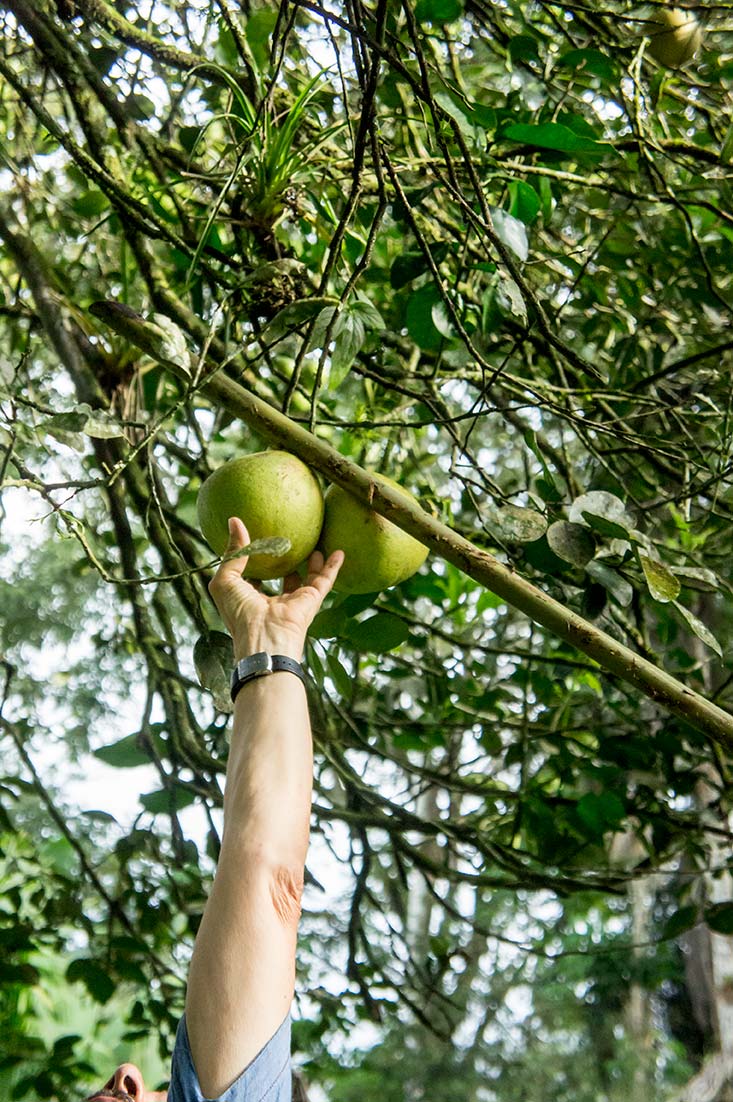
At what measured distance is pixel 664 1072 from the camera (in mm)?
6344

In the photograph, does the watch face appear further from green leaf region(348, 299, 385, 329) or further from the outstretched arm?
green leaf region(348, 299, 385, 329)

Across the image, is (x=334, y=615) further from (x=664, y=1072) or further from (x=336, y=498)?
(x=664, y=1072)

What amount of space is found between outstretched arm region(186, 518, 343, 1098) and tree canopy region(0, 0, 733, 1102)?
0.07 m

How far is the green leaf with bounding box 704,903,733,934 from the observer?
1822mm

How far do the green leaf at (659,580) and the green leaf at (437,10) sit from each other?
2.70 feet

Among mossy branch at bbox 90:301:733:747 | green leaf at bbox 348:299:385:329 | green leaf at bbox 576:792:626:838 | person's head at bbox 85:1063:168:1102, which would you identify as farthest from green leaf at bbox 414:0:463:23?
person's head at bbox 85:1063:168:1102

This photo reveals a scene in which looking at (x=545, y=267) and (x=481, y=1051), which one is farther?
(x=481, y=1051)

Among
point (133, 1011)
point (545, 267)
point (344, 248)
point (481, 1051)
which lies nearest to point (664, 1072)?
point (481, 1051)

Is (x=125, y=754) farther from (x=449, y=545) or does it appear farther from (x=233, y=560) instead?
(x=449, y=545)

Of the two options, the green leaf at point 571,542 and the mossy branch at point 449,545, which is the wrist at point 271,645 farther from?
the green leaf at point 571,542

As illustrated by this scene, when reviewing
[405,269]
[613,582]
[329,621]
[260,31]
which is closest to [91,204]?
[260,31]

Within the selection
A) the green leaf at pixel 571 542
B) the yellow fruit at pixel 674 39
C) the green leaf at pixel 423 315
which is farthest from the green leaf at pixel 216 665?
the yellow fruit at pixel 674 39

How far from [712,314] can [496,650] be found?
103 cm

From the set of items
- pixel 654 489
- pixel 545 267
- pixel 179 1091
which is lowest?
pixel 179 1091
